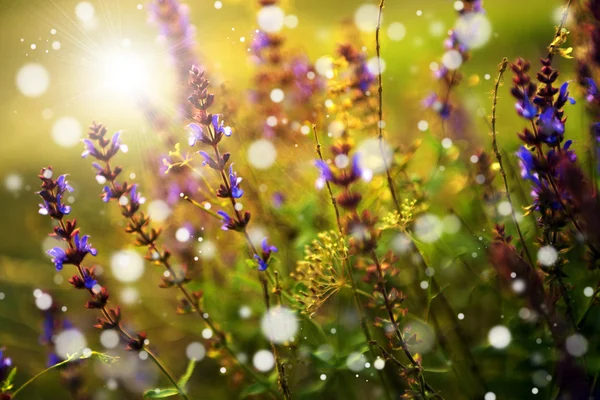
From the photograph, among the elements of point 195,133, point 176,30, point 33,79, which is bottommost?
point 195,133

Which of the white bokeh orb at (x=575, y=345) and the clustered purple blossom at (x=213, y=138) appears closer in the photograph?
the white bokeh orb at (x=575, y=345)

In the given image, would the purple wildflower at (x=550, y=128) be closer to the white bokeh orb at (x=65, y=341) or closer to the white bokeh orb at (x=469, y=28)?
the white bokeh orb at (x=469, y=28)

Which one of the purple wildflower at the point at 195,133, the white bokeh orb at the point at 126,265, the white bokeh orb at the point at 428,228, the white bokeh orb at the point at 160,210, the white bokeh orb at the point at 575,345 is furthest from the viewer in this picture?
the white bokeh orb at the point at 126,265

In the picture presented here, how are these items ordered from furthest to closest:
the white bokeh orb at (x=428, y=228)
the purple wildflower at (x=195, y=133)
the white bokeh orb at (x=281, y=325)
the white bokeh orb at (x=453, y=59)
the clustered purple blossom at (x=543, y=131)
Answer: the white bokeh orb at (x=453, y=59)
the white bokeh orb at (x=428, y=228)
the white bokeh orb at (x=281, y=325)
the purple wildflower at (x=195, y=133)
the clustered purple blossom at (x=543, y=131)

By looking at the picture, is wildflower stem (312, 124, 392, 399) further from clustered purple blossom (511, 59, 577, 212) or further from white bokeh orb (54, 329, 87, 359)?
white bokeh orb (54, 329, 87, 359)

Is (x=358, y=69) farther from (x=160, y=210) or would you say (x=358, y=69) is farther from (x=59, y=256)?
(x=59, y=256)

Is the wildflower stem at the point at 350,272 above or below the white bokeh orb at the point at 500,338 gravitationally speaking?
above

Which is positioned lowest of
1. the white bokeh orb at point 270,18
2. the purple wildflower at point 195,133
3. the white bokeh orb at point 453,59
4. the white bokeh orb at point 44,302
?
the purple wildflower at point 195,133

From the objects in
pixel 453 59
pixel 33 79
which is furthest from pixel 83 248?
pixel 33 79

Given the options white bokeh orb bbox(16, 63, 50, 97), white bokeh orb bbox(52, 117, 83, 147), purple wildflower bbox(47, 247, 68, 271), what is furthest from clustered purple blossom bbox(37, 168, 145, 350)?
white bokeh orb bbox(16, 63, 50, 97)

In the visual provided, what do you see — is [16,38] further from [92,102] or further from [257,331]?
[257,331]

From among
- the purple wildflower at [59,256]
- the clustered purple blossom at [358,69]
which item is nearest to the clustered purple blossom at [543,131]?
the clustered purple blossom at [358,69]
